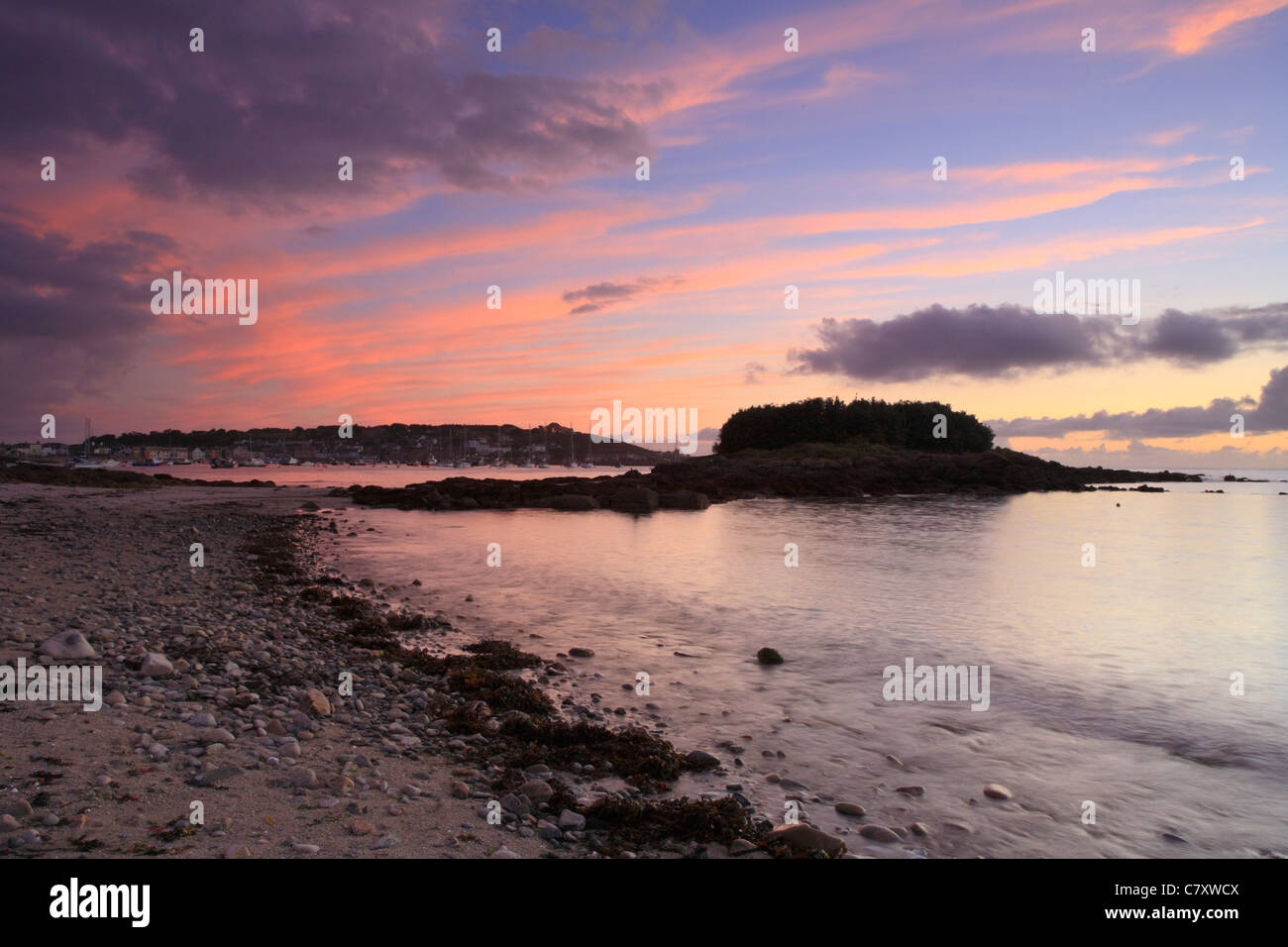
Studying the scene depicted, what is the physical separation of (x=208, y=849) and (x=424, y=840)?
1315 mm

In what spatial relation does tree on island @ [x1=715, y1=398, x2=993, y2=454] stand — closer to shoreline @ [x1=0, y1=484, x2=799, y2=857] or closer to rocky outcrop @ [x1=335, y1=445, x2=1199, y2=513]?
rocky outcrop @ [x1=335, y1=445, x2=1199, y2=513]

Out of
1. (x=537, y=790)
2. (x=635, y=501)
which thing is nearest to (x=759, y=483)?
(x=635, y=501)

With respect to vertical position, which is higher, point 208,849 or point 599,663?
point 208,849

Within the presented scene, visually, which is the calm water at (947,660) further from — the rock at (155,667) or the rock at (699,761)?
the rock at (155,667)

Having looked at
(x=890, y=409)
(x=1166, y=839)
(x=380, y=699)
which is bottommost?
(x=1166, y=839)

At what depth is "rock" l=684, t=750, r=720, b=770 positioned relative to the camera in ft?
22.5

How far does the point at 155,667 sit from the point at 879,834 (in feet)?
26.9

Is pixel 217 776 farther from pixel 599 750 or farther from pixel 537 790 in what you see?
pixel 599 750

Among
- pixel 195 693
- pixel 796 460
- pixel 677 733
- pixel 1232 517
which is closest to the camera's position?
pixel 195 693

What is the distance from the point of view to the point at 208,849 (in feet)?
13.8

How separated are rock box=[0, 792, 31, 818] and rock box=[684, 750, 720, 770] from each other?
514cm

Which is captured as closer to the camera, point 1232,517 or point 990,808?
point 990,808
